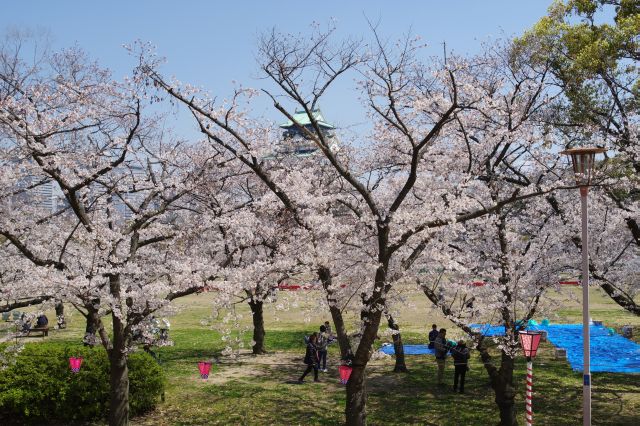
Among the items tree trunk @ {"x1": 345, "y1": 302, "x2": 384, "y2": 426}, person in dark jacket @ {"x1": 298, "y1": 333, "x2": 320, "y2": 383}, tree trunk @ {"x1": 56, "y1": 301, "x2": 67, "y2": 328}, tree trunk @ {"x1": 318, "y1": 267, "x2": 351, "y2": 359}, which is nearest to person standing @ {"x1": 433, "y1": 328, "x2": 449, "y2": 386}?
person in dark jacket @ {"x1": 298, "y1": 333, "x2": 320, "y2": 383}

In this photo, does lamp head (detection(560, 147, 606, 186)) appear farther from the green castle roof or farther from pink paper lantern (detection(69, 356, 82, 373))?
pink paper lantern (detection(69, 356, 82, 373))

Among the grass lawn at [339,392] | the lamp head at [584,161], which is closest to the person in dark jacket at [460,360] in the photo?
the grass lawn at [339,392]

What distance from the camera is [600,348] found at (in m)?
22.4

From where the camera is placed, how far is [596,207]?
46.4 ft

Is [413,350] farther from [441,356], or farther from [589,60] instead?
[589,60]

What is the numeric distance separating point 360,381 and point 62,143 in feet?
25.3

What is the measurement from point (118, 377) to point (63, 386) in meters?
1.83

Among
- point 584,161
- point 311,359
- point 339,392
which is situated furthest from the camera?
point 311,359

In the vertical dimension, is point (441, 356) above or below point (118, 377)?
below

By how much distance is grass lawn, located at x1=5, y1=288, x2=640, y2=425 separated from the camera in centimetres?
1337

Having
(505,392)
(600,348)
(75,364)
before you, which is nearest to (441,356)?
(505,392)

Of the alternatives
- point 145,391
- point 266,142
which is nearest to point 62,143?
point 266,142

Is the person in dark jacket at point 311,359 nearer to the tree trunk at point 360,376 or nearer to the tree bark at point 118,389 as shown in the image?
the tree bark at point 118,389

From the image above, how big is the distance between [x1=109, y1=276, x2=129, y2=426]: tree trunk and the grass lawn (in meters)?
1.26
